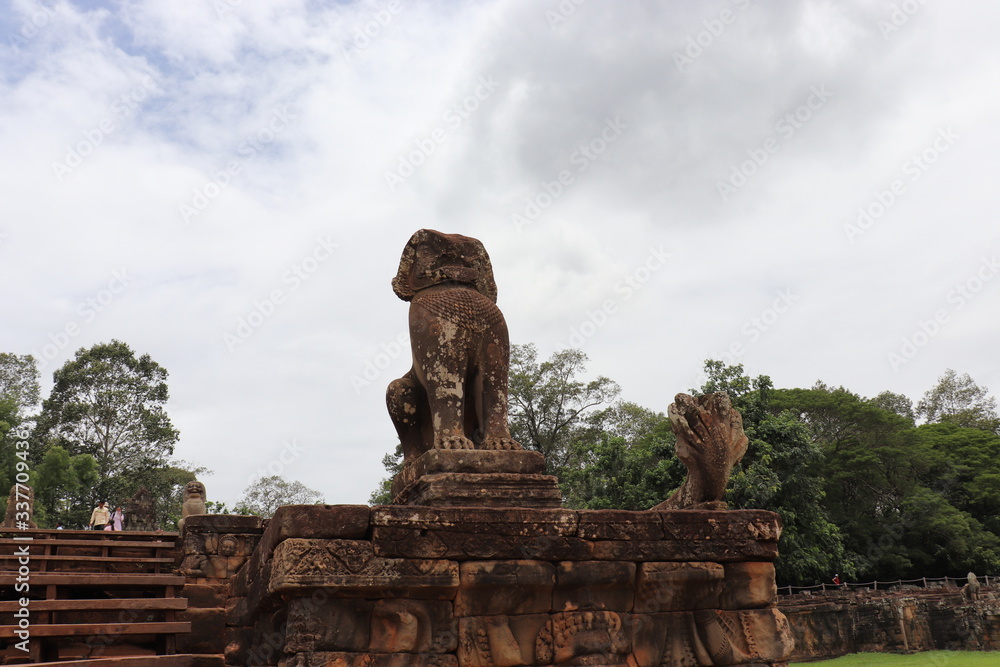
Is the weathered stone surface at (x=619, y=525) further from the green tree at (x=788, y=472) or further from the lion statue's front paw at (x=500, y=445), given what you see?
the green tree at (x=788, y=472)

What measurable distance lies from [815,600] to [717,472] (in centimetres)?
1800

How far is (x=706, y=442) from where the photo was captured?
479 centimetres

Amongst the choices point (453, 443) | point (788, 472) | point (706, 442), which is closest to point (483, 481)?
point (453, 443)

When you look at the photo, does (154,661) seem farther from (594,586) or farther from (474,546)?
(594,586)

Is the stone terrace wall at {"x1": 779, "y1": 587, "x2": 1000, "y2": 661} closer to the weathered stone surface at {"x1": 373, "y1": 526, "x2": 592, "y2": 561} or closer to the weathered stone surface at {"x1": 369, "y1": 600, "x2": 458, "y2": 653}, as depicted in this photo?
the weathered stone surface at {"x1": 373, "y1": 526, "x2": 592, "y2": 561}

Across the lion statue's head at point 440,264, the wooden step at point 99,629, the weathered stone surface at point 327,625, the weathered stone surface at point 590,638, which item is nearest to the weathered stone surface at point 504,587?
the weathered stone surface at point 590,638

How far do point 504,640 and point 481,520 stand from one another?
539mm

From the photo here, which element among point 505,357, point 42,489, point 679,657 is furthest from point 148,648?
point 42,489

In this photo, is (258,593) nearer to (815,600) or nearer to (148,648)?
(148,648)

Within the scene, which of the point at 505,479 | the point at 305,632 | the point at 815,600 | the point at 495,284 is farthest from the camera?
the point at 815,600

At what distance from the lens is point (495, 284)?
5254 millimetres

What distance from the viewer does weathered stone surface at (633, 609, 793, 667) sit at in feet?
12.2

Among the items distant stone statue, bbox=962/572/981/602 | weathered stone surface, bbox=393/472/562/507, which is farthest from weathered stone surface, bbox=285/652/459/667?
distant stone statue, bbox=962/572/981/602

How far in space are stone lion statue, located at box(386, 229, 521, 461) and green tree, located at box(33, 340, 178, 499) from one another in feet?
91.4
